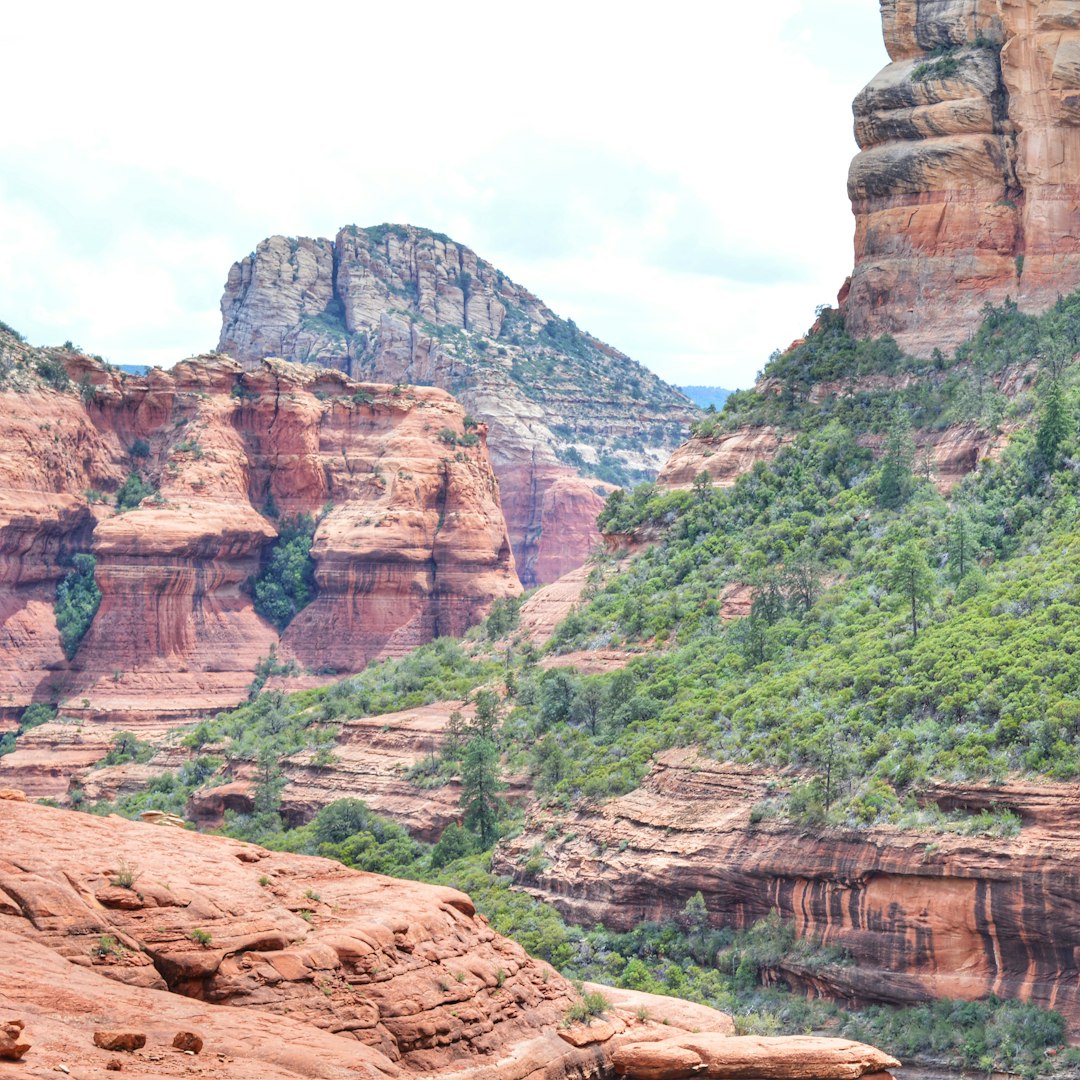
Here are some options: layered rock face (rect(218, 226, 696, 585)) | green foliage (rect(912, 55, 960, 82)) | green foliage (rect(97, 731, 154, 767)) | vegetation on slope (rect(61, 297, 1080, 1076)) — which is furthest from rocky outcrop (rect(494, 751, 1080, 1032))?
layered rock face (rect(218, 226, 696, 585))

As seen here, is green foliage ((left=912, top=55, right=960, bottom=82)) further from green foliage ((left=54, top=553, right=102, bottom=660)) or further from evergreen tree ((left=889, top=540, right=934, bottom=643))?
green foliage ((left=54, top=553, right=102, bottom=660))

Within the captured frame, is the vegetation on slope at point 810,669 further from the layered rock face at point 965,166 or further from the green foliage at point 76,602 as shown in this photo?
the green foliage at point 76,602

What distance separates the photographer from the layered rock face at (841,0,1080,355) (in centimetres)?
8162

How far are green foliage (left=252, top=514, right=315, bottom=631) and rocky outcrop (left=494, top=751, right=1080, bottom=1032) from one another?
55835mm

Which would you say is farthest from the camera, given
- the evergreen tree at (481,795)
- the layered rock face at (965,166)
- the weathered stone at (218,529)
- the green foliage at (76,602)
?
the green foliage at (76,602)

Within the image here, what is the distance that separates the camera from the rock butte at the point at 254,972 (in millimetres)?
26562

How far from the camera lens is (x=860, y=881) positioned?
54.7 metres

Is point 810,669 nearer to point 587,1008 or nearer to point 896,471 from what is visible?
Result: point 896,471

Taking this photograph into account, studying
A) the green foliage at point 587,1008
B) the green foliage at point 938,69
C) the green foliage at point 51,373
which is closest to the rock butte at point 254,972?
the green foliage at point 587,1008

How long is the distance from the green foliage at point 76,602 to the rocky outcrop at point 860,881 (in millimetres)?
53199

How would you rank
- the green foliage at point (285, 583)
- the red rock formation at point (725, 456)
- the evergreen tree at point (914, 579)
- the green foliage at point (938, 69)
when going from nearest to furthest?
the evergreen tree at point (914, 579) < the green foliage at point (938, 69) < the red rock formation at point (725, 456) < the green foliage at point (285, 583)

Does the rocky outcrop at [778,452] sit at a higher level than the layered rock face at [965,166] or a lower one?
lower

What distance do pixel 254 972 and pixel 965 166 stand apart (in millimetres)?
62248

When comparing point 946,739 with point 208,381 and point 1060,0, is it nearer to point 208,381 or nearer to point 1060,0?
point 1060,0
